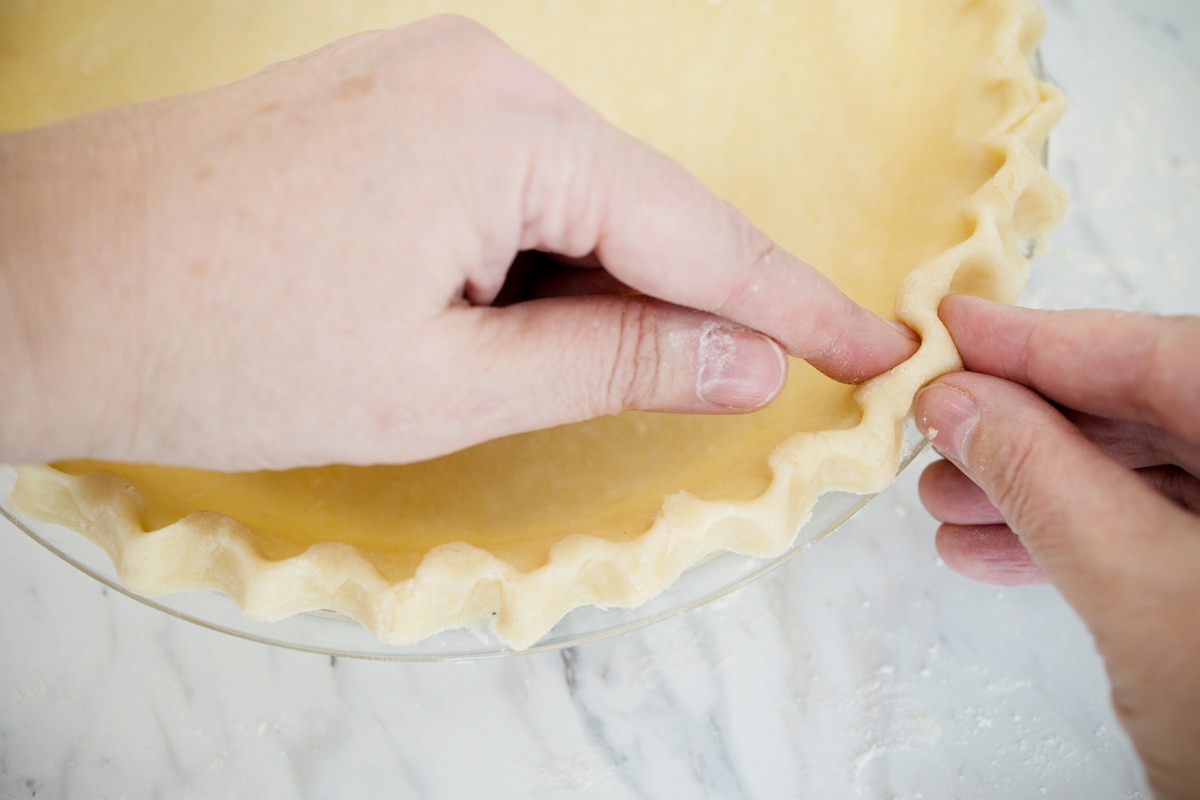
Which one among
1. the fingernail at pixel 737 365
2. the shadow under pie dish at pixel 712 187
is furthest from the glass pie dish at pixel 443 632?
the fingernail at pixel 737 365

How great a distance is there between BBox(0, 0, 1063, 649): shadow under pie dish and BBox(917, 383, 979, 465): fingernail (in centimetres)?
2

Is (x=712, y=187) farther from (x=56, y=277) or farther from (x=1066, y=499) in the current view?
(x=56, y=277)

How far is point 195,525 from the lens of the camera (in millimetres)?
814

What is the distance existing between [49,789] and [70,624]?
7.6 inches

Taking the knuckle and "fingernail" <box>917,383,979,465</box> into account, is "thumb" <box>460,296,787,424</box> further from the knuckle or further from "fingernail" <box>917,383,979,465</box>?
"fingernail" <box>917,383,979,465</box>

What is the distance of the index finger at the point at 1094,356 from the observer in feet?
2.30

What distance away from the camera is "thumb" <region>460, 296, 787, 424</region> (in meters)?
0.72

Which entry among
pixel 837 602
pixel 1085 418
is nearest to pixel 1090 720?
pixel 837 602

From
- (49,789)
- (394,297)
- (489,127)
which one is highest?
(489,127)

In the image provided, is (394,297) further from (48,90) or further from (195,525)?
(48,90)

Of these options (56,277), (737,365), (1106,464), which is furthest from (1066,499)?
(56,277)

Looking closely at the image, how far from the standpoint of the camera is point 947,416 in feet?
2.58

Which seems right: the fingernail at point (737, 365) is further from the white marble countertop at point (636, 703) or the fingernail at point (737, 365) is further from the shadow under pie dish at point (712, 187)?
the white marble countertop at point (636, 703)

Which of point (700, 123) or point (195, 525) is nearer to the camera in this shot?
point (195, 525)
